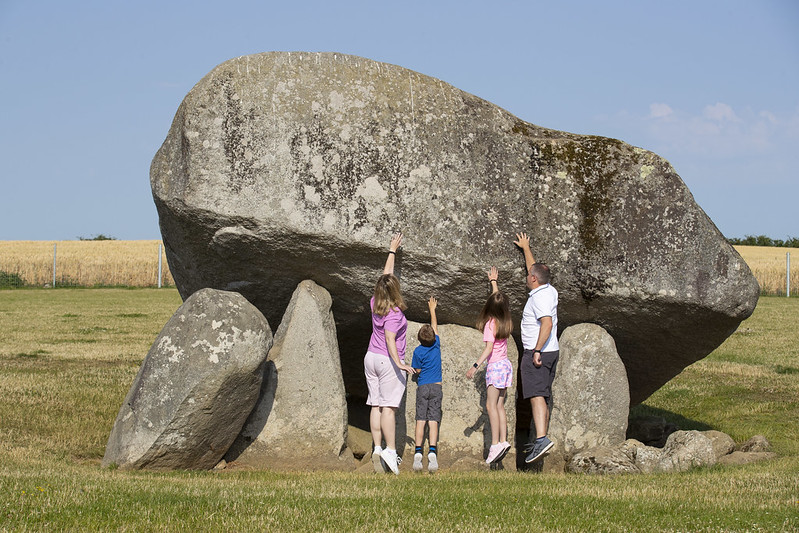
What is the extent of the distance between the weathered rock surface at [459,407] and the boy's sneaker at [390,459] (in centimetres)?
128

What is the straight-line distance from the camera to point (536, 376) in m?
10.2

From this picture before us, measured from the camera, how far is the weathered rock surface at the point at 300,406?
9906 millimetres

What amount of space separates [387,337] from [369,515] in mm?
3337

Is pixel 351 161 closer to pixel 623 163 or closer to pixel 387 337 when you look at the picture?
pixel 387 337

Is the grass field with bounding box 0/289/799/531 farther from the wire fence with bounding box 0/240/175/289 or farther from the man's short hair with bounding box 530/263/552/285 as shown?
the wire fence with bounding box 0/240/175/289

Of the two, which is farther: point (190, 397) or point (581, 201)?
point (581, 201)

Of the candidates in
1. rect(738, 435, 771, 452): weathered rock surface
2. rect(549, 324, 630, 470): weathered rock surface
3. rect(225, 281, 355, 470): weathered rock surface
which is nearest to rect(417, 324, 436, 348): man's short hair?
rect(225, 281, 355, 470): weathered rock surface

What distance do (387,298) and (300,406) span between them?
1.61 m

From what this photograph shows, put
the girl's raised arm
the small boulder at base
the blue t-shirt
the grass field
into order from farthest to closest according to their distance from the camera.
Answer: the small boulder at base < the girl's raised arm < the blue t-shirt < the grass field

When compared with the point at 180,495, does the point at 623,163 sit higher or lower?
higher

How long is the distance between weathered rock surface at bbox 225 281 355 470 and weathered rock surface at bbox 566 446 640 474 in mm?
2535

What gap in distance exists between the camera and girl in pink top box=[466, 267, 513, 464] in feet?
33.1

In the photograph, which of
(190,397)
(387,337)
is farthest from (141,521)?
(387,337)

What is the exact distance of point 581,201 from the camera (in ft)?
34.6
